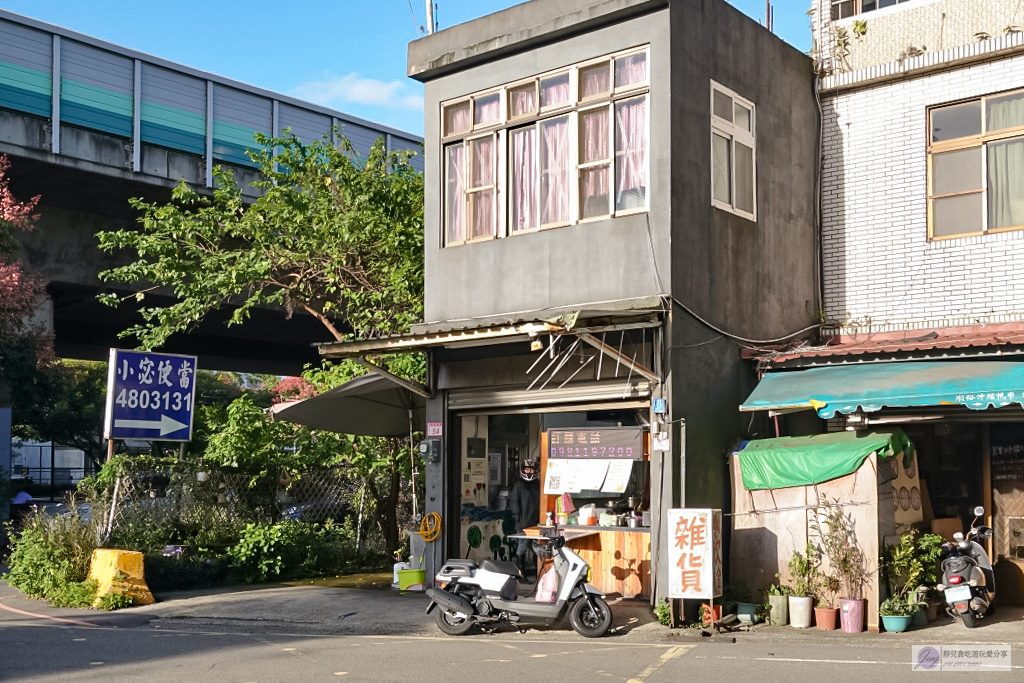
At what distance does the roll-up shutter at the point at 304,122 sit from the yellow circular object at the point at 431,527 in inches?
698

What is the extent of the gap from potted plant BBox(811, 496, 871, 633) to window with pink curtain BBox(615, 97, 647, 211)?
4.58 m

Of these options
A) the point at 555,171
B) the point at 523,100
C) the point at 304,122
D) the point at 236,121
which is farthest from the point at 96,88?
the point at 555,171

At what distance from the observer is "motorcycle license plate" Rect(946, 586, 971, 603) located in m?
12.1

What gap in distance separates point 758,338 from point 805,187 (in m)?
2.71

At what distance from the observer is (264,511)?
19.5 meters

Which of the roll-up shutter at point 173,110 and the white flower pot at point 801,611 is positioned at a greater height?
the roll-up shutter at point 173,110

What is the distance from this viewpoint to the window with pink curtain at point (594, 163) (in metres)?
14.5

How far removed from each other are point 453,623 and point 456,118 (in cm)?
767

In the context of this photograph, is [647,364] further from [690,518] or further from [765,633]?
[765,633]

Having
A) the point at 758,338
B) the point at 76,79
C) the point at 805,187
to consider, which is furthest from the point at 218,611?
the point at 76,79

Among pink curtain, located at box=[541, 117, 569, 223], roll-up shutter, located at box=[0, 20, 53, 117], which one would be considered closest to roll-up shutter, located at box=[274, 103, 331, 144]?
roll-up shutter, located at box=[0, 20, 53, 117]

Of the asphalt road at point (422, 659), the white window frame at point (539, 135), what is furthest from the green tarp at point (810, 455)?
the white window frame at point (539, 135)

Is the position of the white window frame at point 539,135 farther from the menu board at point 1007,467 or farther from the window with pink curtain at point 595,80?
the menu board at point 1007,467

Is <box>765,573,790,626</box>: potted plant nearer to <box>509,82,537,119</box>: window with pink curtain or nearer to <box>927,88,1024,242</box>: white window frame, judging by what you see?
<box>927,88,1024,242</box>: white window frame
